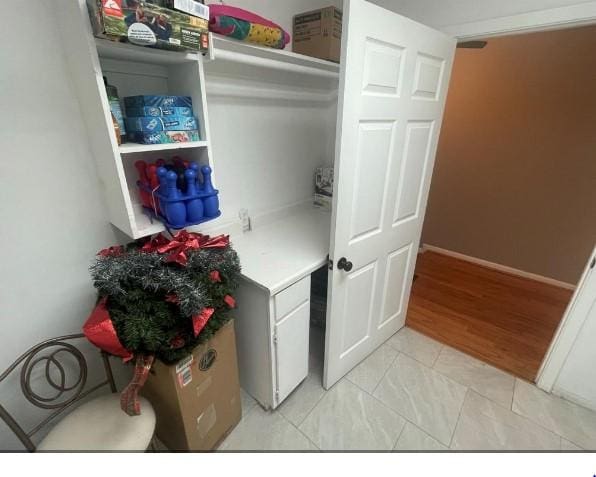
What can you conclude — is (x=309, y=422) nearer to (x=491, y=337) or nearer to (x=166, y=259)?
(x=166, y=259)

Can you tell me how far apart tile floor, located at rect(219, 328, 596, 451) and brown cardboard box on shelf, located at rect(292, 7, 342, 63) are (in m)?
1.81

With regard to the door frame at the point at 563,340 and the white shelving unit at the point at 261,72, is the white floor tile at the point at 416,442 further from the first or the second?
the white shelving unit at the point at 261,72

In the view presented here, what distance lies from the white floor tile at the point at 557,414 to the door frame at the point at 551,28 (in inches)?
3.0

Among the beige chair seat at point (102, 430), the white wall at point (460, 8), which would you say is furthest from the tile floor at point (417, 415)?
the white wall at point (460, 8)

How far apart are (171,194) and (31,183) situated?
472mm

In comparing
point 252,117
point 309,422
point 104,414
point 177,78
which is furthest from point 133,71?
point 309,422

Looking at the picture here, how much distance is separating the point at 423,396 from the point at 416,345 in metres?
0.41

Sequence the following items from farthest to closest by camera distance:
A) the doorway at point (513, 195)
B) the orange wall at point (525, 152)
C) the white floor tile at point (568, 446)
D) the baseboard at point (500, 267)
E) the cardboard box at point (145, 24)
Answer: the baseboard at point (500, 267) → the orange wall at point (525, 152) → the doorway at point (513, 195) → the white floor tile at point (568, 446) → the cardboard box at point (145, 24)

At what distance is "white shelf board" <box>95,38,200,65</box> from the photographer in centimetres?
86

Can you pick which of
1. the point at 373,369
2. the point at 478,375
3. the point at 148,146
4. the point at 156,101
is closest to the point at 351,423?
the point at 373,369

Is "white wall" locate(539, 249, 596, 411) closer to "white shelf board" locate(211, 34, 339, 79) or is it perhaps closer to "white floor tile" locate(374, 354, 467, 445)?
"white floor tile" locate(374, 354, 467, 445)

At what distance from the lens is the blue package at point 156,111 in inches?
37.9

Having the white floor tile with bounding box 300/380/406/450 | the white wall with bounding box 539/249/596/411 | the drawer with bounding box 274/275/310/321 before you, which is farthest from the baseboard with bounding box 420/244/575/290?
the drawer with bounding box 274/275/310/321

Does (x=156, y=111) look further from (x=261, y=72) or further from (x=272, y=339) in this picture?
(x=272, y=339)
